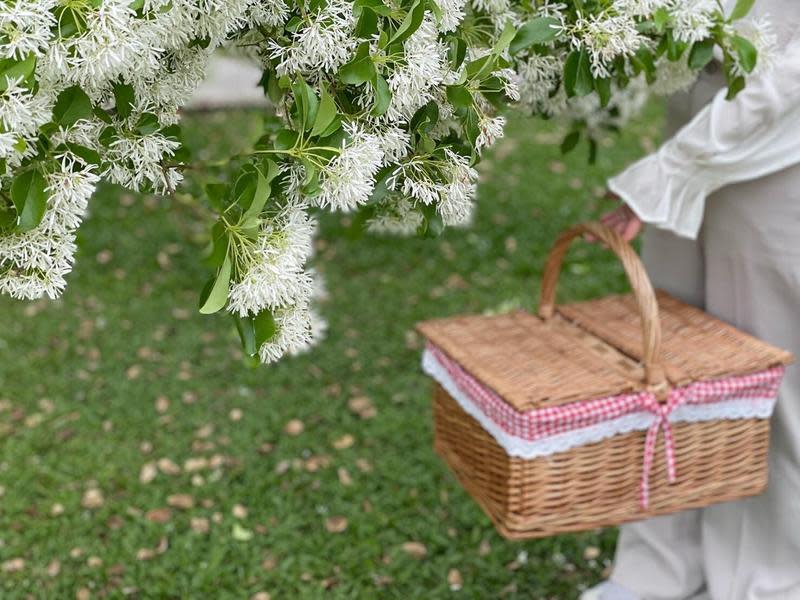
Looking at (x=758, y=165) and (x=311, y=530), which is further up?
(x=758, y=165)

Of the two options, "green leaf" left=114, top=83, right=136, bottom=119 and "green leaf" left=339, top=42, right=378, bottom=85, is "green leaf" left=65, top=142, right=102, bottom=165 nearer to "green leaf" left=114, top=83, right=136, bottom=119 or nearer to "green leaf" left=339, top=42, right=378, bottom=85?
"green leaf" left=114, top=83, right=136, bottom=119

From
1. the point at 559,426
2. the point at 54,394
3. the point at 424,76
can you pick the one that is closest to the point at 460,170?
the point at 424,76

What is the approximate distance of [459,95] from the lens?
63.5 inches

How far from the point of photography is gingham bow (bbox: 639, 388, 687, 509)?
2230mm

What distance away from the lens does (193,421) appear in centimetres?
417

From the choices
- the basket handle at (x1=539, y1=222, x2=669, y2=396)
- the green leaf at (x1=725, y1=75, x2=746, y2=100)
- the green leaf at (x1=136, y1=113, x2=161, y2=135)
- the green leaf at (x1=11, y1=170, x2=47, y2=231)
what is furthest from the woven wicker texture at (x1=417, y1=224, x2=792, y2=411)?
the green leaf at (x1=11, y1=170, x2=47, y2=231)

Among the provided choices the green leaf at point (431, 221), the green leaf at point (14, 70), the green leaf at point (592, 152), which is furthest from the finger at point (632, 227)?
the green leaf at point (14, 70)

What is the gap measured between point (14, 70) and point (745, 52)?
1517 millimetres

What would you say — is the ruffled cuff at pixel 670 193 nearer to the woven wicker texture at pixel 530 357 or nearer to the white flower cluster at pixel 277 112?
→ the woven wicker texture at pixel 530 357

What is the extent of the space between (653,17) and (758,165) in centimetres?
57

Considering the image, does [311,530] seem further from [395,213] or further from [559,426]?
[395,213]

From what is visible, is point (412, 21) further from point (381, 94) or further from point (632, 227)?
point (632, 227)

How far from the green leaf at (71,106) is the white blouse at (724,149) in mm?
1477

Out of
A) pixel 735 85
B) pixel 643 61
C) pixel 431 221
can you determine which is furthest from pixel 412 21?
pixel 735 85
